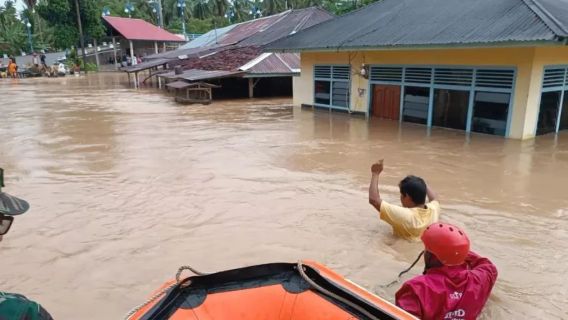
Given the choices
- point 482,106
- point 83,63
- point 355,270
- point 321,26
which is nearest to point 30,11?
point 83,63

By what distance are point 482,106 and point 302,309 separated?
33.3 ft

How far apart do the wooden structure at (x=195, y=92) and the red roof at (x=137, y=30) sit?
2373 centimetres

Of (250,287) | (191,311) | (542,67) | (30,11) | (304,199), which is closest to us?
(191,311)

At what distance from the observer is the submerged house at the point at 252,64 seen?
843 inches

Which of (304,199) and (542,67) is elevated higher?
(542,67)

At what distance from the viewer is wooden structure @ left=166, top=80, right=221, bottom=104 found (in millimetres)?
19875

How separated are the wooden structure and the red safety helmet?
1784 cm

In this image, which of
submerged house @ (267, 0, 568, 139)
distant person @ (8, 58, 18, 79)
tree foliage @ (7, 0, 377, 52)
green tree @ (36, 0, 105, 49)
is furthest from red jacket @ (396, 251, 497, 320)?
green tree @ (36, 0, 105, 49)

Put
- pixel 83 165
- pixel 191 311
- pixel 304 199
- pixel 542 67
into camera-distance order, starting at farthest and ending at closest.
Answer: pixel 542 67 < pixel 83 165 < pixel 304 199 < pixel 191 311

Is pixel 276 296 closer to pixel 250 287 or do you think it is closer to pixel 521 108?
pixel 250 287

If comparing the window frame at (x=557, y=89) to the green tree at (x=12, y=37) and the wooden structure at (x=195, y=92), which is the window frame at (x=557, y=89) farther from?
the green tree at (x=12, y=37)

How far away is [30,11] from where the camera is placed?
46.9 meters

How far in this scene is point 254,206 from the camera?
21.0 ft

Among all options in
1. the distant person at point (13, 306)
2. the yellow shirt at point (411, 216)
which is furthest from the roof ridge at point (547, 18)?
the distant person at point (13, 306)
